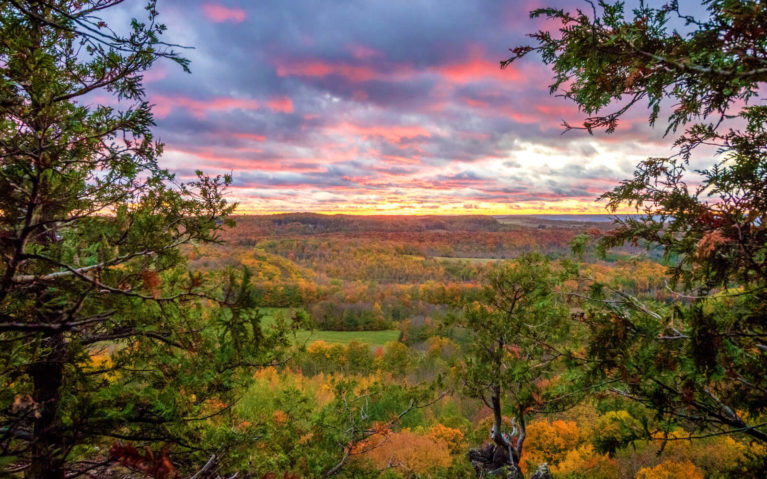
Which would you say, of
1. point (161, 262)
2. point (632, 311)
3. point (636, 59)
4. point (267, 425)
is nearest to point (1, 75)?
point (161, 262)

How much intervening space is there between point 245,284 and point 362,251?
10353 centimetres

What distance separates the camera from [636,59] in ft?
10.7

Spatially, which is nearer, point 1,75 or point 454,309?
point 1,75

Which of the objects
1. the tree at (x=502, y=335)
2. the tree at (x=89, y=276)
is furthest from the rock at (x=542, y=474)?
the tree at (x=89, y=276)

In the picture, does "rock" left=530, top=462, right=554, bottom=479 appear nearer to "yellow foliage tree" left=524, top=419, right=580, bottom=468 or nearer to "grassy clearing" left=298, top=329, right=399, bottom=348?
"yellow foliage tree" left=524, top=419, right=580, bottom=468

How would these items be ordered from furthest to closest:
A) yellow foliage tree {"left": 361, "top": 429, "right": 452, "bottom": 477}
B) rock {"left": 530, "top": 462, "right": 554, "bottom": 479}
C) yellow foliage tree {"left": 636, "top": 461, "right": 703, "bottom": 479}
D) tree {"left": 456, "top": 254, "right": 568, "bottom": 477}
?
yellow foliage tree {"left": 361, "top": 429, "right": 452, "bottom": 477} → yellow foliage tree {"left": 636, "top": 461, "right": 703, "bottom": 479} → rock {"left": 530, "top": 462, "right": 554, "bottom": 479} → tree {"left": 456, "top": 254, "right": 568, "bottom": 477}

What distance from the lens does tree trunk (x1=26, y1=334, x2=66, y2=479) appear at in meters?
3.06

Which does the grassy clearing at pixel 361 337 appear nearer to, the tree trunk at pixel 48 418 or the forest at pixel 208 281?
the forest at pixel 208 281

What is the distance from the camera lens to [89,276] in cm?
306

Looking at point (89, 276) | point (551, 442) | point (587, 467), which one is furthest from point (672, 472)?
point (89, 276)

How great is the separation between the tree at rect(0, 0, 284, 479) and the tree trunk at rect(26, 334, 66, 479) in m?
0.01

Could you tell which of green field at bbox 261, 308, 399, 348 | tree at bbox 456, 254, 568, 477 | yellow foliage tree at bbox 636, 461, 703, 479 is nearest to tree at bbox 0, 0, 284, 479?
tree at bbox 456, 254, 568, 477

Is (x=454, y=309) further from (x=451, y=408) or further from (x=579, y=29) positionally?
(x=451, y=408)

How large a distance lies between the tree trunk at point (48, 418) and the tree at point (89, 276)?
1 cm
